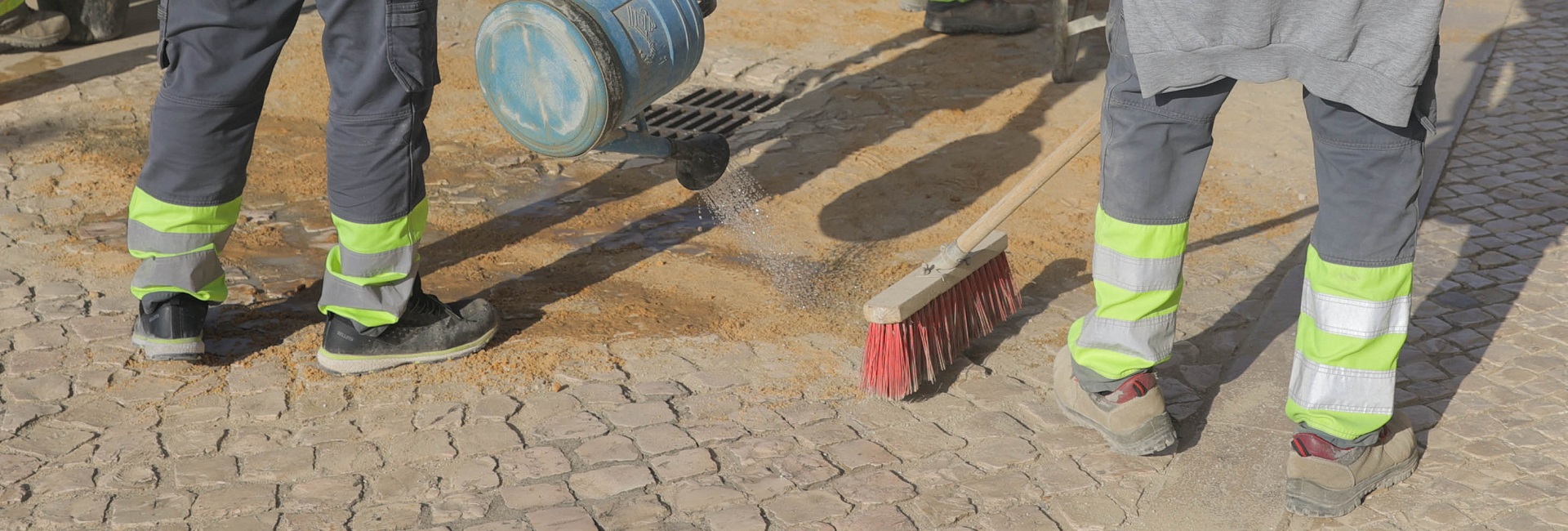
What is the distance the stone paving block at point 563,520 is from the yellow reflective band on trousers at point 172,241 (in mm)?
1278

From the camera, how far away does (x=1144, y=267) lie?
9.93 feet

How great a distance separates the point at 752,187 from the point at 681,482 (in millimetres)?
2068

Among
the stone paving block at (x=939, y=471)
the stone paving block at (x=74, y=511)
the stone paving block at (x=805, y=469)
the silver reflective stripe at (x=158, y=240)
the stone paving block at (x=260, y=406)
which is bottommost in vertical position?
the stone paving block at (x=939, y=471)

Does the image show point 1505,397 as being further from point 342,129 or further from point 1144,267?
point 342,129

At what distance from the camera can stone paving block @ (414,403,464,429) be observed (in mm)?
3240

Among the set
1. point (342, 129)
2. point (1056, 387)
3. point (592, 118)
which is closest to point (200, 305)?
point (342, 129)

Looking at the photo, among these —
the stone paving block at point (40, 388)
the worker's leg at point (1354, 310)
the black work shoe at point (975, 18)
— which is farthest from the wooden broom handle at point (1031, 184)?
the black work shoe at point (975, 18)

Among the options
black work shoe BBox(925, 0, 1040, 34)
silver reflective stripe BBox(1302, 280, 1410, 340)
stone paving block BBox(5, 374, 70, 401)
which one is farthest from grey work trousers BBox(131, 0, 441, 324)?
black work shoe BBox(925, 0, 1040, 34)

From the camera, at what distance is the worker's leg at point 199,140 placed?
3186mm

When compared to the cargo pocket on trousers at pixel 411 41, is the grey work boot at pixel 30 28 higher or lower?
lower

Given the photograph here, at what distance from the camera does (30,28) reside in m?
6.12

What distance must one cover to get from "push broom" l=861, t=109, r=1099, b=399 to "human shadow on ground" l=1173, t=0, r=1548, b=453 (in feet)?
2.13

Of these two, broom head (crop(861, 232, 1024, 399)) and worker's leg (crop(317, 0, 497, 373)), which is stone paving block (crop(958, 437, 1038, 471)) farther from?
worker's leg (crop(317, 0, 497, 373))

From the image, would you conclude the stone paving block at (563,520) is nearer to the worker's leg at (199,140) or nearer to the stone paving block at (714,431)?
the stone paving block at (714,431)
